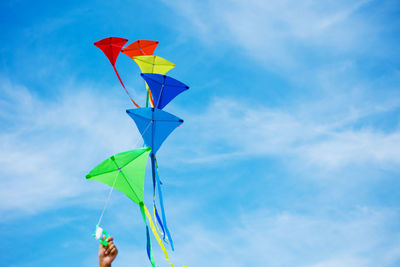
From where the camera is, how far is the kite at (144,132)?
8.38 metres

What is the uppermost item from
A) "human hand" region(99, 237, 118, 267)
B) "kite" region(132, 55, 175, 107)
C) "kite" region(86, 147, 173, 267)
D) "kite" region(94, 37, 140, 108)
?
"kite" region(94, 37, 140, 108)

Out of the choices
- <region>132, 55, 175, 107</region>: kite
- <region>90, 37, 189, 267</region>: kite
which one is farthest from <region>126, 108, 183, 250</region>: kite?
A: <region>132, 55, 175, 107</region>: kite

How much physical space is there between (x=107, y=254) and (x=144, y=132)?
3754 millimetres

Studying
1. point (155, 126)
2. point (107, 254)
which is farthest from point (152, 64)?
point (107, 254)

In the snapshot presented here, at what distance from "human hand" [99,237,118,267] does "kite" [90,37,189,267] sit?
0.10 m

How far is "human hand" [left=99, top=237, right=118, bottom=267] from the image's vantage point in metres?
6.22

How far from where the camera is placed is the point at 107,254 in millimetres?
6258

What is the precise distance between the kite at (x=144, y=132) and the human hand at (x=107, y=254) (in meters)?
0.10

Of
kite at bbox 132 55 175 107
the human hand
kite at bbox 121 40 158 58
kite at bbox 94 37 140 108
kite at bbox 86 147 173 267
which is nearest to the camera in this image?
the human hand

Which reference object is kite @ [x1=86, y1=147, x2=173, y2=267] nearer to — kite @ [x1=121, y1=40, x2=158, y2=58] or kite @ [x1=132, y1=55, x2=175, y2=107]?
kite @ [x1=132, y1=55, x2=175, y2=107]

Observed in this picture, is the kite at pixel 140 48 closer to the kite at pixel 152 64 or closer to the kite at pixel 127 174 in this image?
the kite at pixel 152 64

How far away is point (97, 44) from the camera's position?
11.8m

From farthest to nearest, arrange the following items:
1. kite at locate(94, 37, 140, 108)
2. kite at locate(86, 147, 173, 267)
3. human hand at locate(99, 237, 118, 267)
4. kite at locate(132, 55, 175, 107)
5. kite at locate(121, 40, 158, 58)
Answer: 1. kite at locate(121, 40, 158, 58)
2. kite at locate(94, 37, 140, 108)
3. kite at locate(132, 55, 175, 107)
4. kite at locate(86, 147, 173, 267)
5. human hand at locate(99, 237, 118, 267)

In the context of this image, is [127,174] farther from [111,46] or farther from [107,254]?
[111,46]
